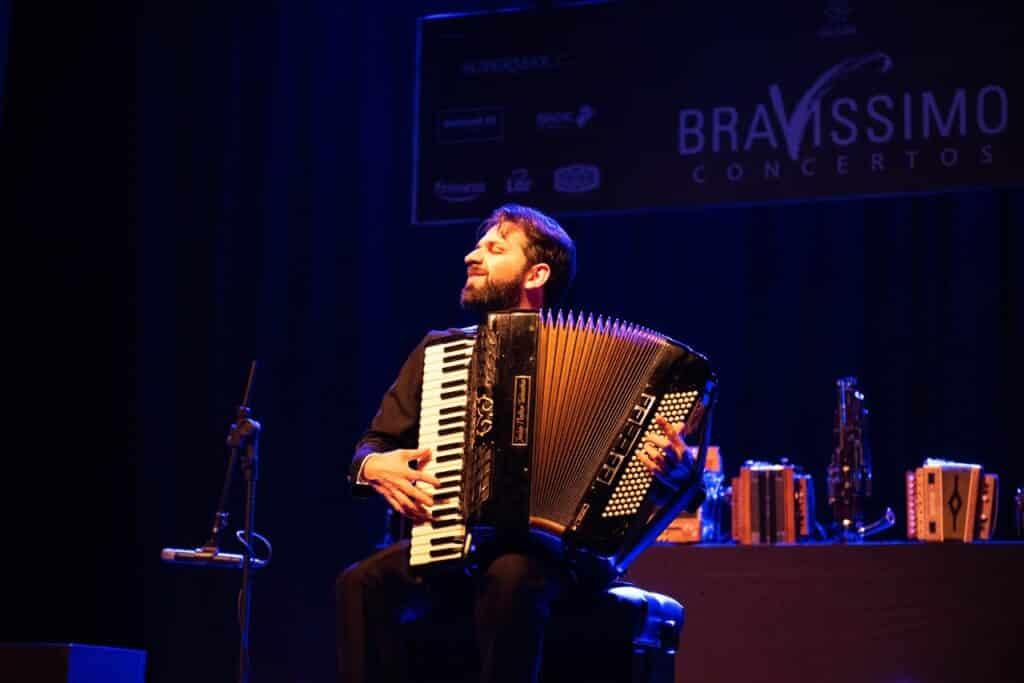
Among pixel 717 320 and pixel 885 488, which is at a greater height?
pixel 717 320

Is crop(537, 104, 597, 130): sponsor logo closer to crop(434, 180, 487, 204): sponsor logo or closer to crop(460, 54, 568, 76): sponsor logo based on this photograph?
crop(460, 54, 568, 76): sponsor logo

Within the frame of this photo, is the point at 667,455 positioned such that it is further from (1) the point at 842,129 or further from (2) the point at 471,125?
(2) the point at 471,125

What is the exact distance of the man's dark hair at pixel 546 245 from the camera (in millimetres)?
3467

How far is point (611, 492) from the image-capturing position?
2.85 m

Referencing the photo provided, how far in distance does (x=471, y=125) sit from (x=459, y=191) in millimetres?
270

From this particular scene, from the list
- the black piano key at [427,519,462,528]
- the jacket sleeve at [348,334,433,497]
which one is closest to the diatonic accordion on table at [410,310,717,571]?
the black piano key at [427,519,462,528]

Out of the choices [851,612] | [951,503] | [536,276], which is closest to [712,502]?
[851,612]

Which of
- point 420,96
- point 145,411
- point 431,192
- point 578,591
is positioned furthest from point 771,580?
point 145,411

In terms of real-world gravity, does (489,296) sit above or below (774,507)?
above

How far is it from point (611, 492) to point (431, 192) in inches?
96.1

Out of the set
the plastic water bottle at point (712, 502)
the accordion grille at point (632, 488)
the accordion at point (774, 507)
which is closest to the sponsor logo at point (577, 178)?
the plastic water bottle at point (712, 502)

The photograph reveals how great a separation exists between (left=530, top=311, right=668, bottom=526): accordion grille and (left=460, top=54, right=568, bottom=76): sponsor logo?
2.25 meters

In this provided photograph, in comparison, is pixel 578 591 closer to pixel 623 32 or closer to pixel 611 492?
pixel 611 492

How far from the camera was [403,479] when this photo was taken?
9.46ft
